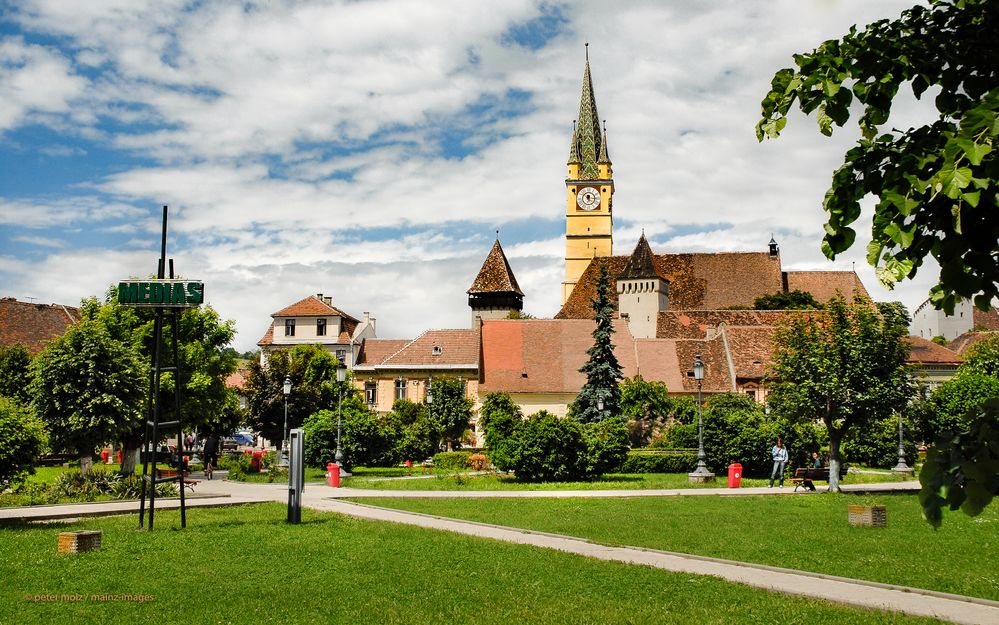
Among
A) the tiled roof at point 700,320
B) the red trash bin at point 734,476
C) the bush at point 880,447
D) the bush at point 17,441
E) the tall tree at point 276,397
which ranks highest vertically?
the tiled roof at point 700,320

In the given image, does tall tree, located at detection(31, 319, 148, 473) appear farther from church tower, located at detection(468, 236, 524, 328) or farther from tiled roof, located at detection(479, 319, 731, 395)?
church tower, located at detection(468, 236, 524, 328)

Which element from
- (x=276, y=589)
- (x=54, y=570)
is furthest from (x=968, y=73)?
(x=54, y=570)

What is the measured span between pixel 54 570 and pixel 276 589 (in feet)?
11.2

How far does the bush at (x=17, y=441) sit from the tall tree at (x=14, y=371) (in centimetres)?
2652

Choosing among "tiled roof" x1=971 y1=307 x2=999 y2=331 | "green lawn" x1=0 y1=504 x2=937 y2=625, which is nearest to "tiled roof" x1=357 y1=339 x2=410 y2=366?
"green lawn" x1=0 y1=504 x2=937 y2=625

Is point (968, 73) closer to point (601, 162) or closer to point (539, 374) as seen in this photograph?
point (539, 374)

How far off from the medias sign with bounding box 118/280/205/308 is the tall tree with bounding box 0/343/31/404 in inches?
1112

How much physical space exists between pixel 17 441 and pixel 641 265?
274 ft

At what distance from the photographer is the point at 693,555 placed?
13.7 m

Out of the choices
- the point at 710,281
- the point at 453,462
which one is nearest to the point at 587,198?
the point at 710,281

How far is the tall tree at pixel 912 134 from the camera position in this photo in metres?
3.54

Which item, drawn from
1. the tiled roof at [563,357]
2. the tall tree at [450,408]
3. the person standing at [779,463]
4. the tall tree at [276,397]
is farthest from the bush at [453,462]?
the tiled roof at [563,357]

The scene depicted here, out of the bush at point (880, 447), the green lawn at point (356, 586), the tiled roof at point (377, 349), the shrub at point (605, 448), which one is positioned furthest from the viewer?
the tiled roof at point (377, 349)

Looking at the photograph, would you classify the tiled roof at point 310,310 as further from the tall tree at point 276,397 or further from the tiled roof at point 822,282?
the tiled roof at point 822,282
